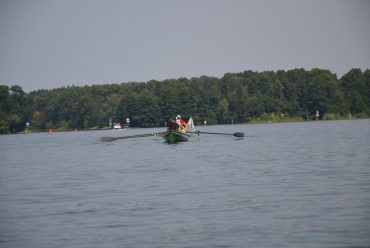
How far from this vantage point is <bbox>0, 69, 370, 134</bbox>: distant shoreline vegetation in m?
165

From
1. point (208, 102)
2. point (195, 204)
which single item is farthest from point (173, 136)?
point (208, 102)

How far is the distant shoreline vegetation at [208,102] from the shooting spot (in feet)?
541

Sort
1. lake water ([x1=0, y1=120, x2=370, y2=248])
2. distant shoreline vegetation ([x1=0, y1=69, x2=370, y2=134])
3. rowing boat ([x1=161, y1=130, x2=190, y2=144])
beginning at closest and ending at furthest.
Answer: lake water ([x1=0, y1=120, x2=370, y2=248]) < rowing boat ([x1=161, y1=130, x2=190, y2=144]) < distant shoreline vegetation ([x1=0, y1=69, x2=370, y2=134])

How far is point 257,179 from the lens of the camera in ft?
93.0

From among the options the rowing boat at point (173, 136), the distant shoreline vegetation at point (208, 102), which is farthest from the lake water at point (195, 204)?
the distant shoreline vegetation at point (208, 102)

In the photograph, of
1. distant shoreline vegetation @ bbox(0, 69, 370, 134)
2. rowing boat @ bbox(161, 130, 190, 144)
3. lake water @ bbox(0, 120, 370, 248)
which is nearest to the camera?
lake water @ bbox(0, 120, 370, 248)

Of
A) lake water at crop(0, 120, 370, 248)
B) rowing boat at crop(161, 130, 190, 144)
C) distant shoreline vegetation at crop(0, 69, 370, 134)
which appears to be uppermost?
distant shoreline vegetation at crop(0, 69, 370, 134)

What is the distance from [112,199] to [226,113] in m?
147

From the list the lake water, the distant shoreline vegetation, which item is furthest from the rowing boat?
the distant shoreline vegetation

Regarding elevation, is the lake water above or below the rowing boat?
below

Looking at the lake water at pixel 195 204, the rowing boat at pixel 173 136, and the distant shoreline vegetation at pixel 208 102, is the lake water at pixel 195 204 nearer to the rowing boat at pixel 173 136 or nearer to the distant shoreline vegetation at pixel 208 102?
the rowing boat at pixel 173 136

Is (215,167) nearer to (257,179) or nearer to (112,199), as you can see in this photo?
(257,179)

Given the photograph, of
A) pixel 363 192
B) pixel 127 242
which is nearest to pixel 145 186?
pixel 363 192

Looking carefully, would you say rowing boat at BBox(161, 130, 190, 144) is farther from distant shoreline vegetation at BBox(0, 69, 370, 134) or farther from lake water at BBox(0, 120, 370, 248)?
distant shoreline vegetation at BBox(0, 69, 370, 134)
